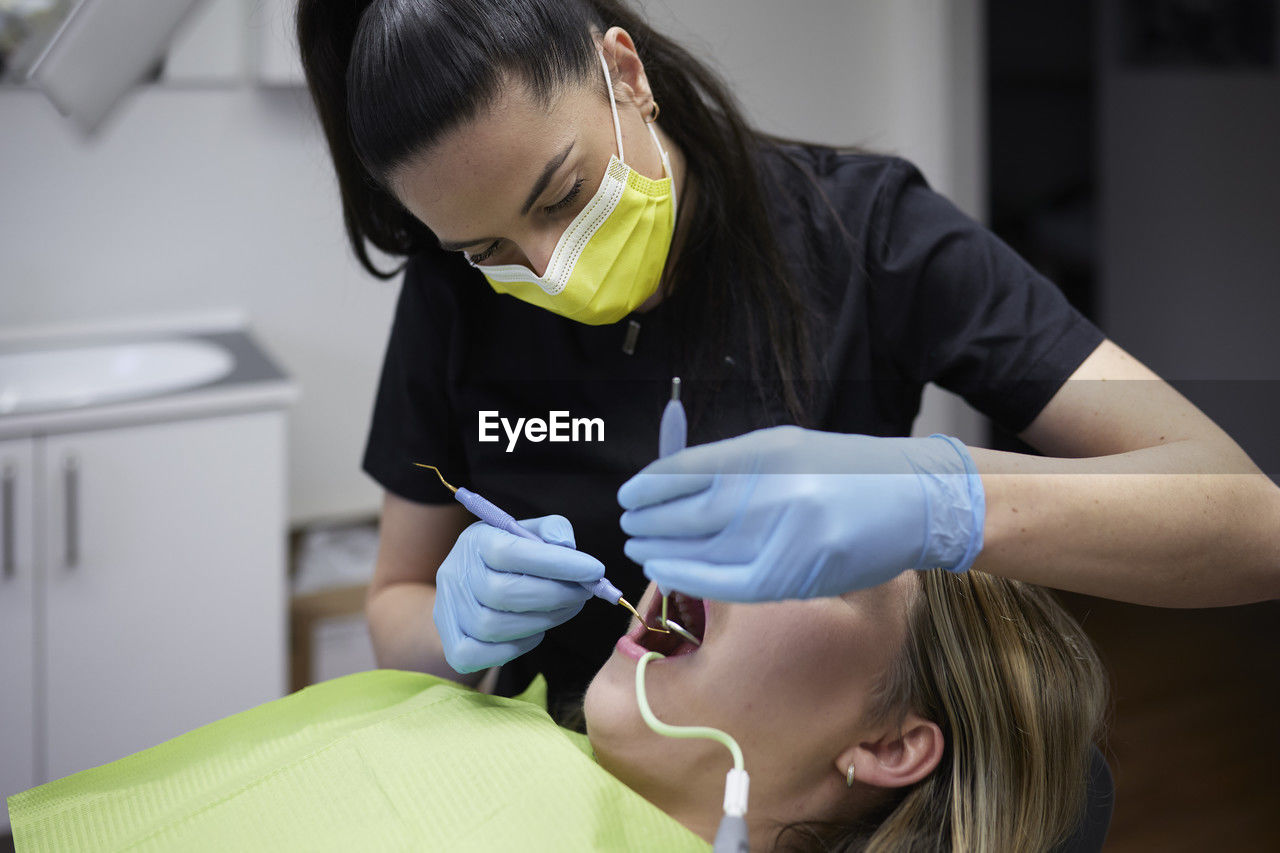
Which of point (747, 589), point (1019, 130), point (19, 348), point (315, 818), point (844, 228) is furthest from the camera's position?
point (1019, 130)

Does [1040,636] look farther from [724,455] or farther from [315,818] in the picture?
[315,818]

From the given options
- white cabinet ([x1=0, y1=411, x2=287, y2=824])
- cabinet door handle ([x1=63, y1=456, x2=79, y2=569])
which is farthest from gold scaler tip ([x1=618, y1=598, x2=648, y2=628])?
cabinet door handle ([x1=63, y1=456, x2=79, y2=569])

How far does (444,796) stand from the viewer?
1.02 metres

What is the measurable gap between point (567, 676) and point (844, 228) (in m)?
0.58

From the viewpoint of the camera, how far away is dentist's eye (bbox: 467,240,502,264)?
1022 mm

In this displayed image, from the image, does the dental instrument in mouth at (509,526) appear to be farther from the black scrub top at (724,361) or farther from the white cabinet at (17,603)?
the white cabinet at (17,603)

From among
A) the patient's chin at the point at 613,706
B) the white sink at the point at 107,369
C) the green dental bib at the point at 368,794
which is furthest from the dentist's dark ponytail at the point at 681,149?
the white sink at the point at 107,369

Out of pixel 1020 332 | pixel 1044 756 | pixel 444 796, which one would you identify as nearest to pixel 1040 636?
pixel 1044 756

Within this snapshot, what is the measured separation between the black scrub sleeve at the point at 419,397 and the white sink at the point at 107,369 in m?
0.98

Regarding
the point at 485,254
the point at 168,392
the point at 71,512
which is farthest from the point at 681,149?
the point at 71,512

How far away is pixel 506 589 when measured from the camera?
984 millimetres

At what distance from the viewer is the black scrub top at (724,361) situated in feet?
3.65

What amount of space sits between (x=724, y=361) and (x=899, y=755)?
0.43m

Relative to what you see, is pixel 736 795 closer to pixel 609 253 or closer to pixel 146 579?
pixel 609 253
